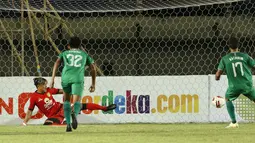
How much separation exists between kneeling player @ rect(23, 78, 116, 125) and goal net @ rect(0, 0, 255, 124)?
395 millimetres

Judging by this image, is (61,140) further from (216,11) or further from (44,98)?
(216,11)

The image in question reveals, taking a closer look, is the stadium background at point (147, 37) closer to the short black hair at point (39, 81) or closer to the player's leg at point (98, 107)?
the short black hair at point (39, 81)

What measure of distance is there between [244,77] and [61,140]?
3.56m

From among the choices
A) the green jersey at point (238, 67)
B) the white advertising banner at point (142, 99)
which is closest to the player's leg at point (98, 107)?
the white advertising banner at point (142, 99)

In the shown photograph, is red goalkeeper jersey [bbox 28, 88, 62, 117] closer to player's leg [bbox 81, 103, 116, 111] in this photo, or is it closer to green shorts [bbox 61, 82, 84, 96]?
player's leg [bbox 81, 103, 116, 111]

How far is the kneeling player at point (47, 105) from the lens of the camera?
11.7m

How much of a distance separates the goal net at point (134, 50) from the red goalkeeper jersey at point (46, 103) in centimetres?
38

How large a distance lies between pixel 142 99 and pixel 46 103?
1.73m

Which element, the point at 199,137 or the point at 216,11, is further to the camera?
the point at 216,11

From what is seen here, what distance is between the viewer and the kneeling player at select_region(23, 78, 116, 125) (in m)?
11.7

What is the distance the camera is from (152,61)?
1670 centimetres

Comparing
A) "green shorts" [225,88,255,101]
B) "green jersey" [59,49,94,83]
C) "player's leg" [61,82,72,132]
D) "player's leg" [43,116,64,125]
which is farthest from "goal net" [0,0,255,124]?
"green jersey" [59,49,94,83]

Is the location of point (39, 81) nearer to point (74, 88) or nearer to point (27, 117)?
point (27, 117)

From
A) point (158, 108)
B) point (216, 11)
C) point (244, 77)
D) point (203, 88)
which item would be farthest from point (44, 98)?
point (216, 11)
